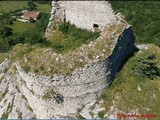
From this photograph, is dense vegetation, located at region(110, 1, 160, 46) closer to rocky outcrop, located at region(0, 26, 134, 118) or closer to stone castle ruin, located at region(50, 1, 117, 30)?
stone castle ruin, located at region(50, 1, 117, 30)

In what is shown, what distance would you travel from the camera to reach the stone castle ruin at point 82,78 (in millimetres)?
23141

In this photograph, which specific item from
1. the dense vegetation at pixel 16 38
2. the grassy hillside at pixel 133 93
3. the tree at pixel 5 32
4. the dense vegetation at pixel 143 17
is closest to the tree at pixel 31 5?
the dense vegetation at pixel 16 38

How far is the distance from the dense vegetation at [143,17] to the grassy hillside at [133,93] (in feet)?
68.0

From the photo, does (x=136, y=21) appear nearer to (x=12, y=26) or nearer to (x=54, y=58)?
(x=12, y=26)

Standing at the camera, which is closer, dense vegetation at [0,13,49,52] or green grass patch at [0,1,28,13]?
dense vegetation at [0,13,49,52]

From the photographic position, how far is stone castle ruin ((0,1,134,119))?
911 inches

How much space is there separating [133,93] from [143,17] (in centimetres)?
4136

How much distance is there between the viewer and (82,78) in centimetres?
2300

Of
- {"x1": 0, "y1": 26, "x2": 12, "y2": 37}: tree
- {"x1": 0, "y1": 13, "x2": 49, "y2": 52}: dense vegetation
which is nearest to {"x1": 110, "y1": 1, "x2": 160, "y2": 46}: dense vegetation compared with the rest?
{"x1": 0, "y1": 13, "x2": 49, "y2": 52}: dense vegetation

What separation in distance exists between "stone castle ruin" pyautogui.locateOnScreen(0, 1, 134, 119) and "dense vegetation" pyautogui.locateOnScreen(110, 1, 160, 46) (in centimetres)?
2094

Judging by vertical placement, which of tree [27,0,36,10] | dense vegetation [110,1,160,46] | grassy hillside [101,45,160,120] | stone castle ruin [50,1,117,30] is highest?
stone castle ruin [50,1,117,30]

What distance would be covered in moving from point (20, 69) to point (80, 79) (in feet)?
13.0

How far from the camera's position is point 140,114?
23844 millimetres

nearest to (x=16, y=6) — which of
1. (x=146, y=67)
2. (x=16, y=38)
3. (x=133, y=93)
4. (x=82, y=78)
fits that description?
(x=16, y=38)
